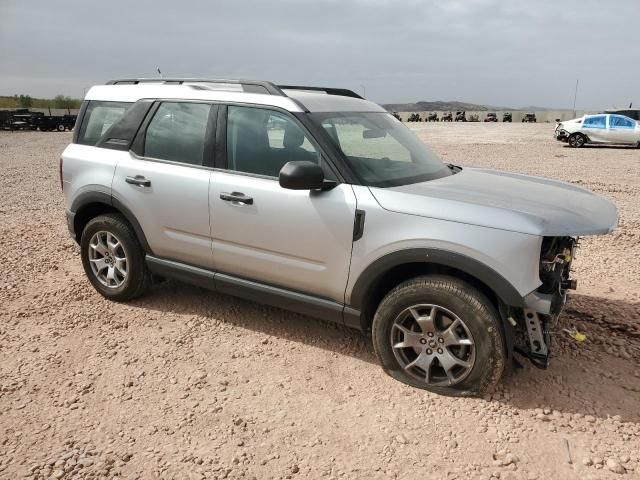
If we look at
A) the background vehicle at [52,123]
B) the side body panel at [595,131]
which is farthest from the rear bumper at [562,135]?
the background vehicle at [52,123]

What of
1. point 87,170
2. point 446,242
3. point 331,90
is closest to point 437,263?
point 446,242

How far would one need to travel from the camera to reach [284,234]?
353 cm

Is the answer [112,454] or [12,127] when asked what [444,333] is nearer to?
[112,454]

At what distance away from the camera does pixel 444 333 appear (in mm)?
3143

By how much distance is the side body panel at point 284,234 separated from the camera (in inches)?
131

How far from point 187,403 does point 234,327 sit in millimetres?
1070

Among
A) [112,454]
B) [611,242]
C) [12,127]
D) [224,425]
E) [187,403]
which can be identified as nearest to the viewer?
[112,454]

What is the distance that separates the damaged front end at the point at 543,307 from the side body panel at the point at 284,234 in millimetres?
1113

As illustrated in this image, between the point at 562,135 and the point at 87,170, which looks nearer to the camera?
the point at 87,170

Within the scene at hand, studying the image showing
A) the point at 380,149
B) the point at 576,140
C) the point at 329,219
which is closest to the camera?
the point at 329,219

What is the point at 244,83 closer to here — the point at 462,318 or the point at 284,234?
A: the point at 284,234

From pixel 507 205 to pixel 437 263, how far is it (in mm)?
530

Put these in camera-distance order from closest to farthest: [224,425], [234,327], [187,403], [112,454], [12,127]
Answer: [112,454] < [224,425] < [187,403] < [234,327] < [12,127]

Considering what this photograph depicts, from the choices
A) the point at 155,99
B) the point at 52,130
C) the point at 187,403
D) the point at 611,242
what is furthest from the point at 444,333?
the point at 52,130
